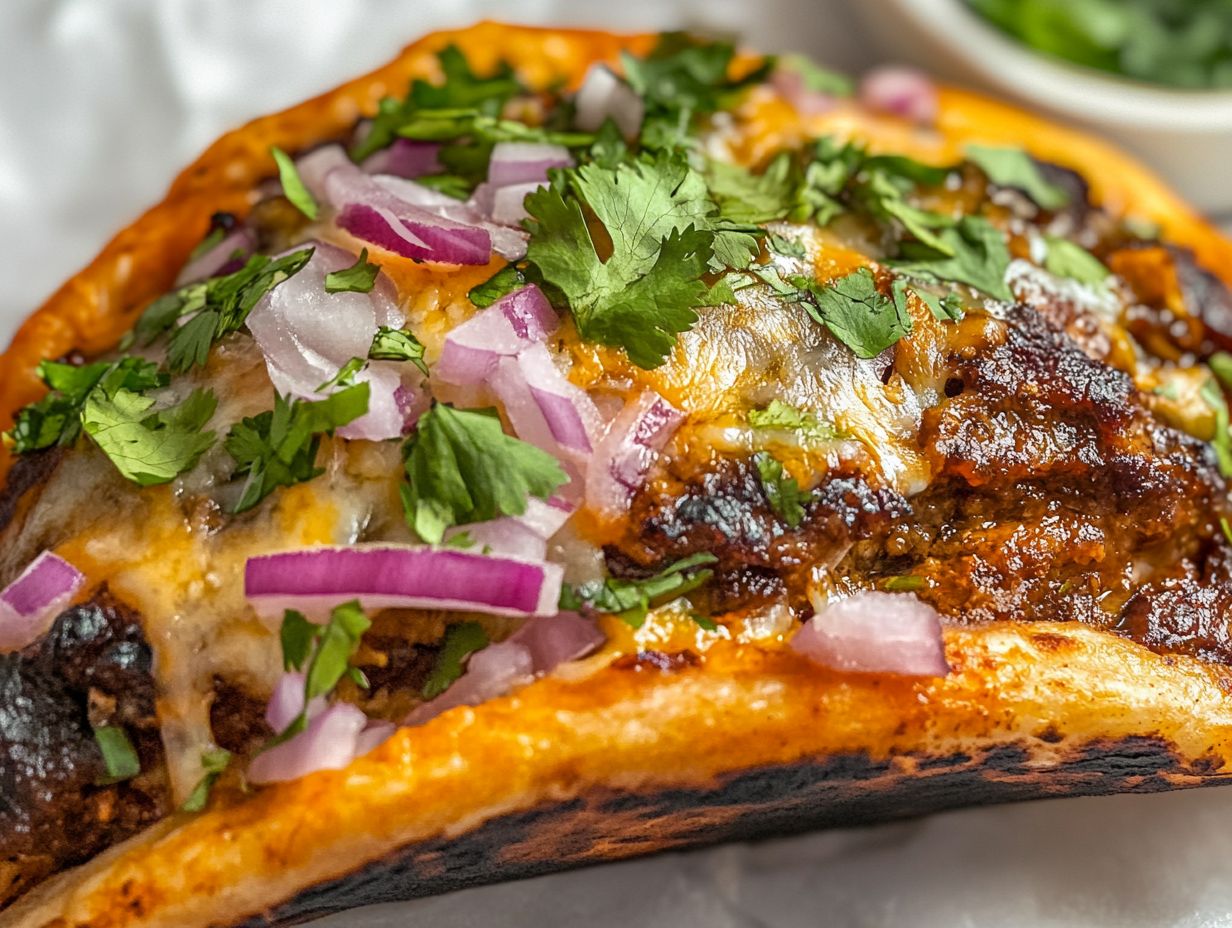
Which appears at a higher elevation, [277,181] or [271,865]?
[277,181]

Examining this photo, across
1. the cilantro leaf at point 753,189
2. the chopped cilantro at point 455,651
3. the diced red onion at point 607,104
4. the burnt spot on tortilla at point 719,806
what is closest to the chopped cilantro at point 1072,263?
the cilantro leaf at point 753,189

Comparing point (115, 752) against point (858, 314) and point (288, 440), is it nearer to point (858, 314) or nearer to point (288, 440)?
point (288, 440)

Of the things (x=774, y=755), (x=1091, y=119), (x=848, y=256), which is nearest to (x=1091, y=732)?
(x=774, y=755)

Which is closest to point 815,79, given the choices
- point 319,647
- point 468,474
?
point 468,474

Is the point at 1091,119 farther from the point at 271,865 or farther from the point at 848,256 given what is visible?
the point at 271,865

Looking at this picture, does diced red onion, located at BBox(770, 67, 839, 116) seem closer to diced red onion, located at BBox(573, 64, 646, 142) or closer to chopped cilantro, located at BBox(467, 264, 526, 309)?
diced red onion, located at BBox(573, 64, 646, 142)

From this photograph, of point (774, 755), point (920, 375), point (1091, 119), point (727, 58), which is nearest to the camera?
point (774, 755)
